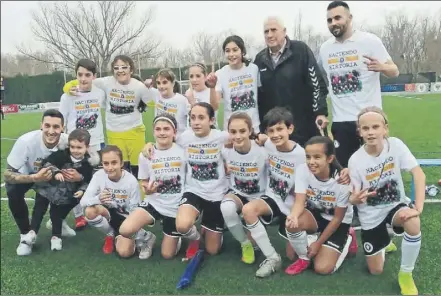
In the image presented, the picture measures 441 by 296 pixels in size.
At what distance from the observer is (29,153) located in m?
4.14

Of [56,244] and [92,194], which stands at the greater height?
[92,194]

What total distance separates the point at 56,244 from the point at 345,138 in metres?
2.80

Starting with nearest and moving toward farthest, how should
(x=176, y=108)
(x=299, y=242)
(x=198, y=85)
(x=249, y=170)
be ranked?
1. (x=299, y=242)
2. (x=249, y=170)
3. (x=176, y=108)
4. (x=198, y=85)

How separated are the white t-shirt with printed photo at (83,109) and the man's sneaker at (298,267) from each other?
8.61 ft

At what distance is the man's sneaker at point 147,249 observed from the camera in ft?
12.6

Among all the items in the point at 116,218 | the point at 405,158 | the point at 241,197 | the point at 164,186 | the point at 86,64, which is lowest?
the point at 116,218

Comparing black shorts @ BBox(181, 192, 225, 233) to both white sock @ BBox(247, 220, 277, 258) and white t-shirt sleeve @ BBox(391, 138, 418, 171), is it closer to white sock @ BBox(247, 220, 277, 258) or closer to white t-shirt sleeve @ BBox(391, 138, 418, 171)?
white sock @ BBox(247, 220, 277, 258)

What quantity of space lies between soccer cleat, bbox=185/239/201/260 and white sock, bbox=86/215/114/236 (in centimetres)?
75

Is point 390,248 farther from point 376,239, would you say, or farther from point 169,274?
point 169,274

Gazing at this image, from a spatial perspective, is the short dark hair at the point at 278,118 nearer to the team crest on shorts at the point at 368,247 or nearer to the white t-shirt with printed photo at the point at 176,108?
the team crest on shorts at the point at 368,247

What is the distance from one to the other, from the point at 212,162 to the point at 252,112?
2.30 feet

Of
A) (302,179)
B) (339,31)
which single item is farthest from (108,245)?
(339,31)

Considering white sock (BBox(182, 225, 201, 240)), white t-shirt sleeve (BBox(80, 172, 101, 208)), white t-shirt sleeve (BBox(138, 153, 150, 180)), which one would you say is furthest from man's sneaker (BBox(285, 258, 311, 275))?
white t-shirt sleeve (BBox(80, 172, 101, 208))

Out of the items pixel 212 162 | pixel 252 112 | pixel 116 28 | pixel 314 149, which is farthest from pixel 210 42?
pixel 314 149
